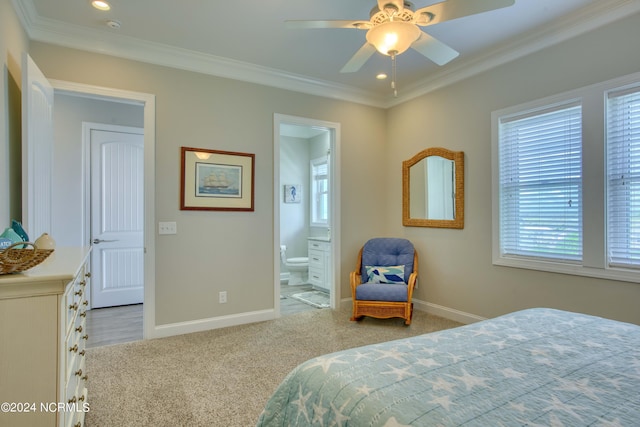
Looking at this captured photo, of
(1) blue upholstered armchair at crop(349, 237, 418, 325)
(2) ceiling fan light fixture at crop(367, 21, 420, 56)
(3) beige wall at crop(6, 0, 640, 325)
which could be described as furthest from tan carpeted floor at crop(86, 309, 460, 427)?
(2) ceiling fan light fixture at crop(367, 21, 420, 56)

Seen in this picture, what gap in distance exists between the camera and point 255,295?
12.6 ft

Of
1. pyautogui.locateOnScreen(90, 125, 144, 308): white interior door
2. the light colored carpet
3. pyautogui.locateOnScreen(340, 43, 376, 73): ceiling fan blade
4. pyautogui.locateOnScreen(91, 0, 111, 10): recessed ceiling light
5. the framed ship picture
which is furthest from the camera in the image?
the light colored carpet

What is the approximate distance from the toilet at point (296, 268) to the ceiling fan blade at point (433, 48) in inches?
159

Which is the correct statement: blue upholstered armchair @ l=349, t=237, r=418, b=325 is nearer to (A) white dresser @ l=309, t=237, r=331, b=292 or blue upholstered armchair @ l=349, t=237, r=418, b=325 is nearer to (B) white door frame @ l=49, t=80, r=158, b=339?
(A) white dresser @ l=309, t=237, r=331, b=292

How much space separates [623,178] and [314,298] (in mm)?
3671

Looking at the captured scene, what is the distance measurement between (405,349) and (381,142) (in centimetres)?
369

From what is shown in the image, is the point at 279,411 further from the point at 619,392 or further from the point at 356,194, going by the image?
the point at 356,194

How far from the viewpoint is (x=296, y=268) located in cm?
584

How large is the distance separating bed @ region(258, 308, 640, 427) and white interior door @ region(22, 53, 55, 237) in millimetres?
2096

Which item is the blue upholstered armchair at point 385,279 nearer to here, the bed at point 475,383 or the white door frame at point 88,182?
the bed at point 475,383

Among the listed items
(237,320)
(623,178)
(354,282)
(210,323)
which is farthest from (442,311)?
(210,323)

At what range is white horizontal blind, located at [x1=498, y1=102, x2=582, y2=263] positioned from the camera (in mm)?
A: 2900

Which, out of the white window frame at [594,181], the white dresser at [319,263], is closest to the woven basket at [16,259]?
the white window frame at [594,181]

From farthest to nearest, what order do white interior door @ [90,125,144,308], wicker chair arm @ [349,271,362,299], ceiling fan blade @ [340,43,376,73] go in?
white interior door @ [90,125,144,308] → wicker chair arm @ [349,271,362,299] → ceiling fan blade @ [340,43,376,73]
